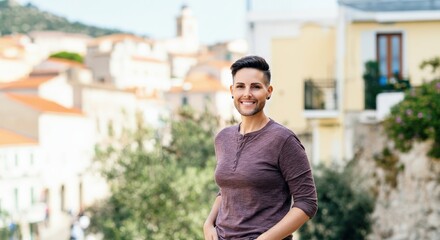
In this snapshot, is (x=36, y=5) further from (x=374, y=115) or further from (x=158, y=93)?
(x=374, y=115)

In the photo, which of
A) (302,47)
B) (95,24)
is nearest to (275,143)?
(302,47)

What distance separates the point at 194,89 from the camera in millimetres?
95625

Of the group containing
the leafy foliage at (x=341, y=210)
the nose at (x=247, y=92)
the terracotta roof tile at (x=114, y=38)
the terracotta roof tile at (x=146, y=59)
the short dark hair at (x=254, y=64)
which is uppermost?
the terracotta roof tile at (x=114, y=38)

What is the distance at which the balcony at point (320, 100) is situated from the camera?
19844 mm

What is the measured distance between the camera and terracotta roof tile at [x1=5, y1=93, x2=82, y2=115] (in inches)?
2266

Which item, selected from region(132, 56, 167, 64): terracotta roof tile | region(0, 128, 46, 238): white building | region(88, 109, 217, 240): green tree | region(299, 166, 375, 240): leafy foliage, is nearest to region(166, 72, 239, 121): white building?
region(132, 56, 167, 64): terracotta roof tile

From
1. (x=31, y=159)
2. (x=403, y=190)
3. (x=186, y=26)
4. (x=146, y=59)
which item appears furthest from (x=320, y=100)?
(x=186, y=26)

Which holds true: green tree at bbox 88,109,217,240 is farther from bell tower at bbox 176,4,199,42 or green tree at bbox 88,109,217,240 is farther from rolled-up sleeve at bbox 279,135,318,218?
bell tower at bbox 176,4,199,42

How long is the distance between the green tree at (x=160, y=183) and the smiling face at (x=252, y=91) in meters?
14.8

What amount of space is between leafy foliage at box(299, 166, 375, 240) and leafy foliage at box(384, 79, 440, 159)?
6.59 feet

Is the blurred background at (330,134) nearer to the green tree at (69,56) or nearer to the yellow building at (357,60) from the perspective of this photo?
the yellow building at (357,60)

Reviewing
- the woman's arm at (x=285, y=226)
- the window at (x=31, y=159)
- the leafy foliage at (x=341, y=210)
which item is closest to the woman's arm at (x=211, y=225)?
the woman's arm at (x=285, y=226)

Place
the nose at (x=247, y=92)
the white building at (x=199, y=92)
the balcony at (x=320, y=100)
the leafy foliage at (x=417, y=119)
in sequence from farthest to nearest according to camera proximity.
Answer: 1. the white building at (x=199, y=92)
2. the balcony at (x=320, y=100)
3. the leafy foliage at (x=417, y=119)
4. the nose at (x=247, y=92)

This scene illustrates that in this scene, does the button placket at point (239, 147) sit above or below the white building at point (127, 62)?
above
